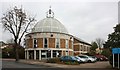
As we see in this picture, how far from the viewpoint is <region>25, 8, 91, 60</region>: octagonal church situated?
201ft

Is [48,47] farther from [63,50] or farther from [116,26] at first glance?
[116,26]

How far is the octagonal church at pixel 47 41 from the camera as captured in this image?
201ft

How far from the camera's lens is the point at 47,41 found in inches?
2402

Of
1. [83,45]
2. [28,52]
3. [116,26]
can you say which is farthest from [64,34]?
[83,45]

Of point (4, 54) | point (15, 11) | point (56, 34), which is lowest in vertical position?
point (4, 54)

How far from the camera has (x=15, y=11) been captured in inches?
1999

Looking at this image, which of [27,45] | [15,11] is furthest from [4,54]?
[15,11]

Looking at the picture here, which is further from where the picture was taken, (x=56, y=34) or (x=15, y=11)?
(x=56, y=34)

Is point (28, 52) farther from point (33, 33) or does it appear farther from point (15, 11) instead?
point (15, 11)

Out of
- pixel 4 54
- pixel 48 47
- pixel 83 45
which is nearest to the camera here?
pixel 48 47

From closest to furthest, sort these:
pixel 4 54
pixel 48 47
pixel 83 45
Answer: pixel 48 47
pixel 4 54
pixel 83 45

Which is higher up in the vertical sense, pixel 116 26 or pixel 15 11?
pixel 15 11

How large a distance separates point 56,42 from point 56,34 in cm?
208

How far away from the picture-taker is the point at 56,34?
205 ft
